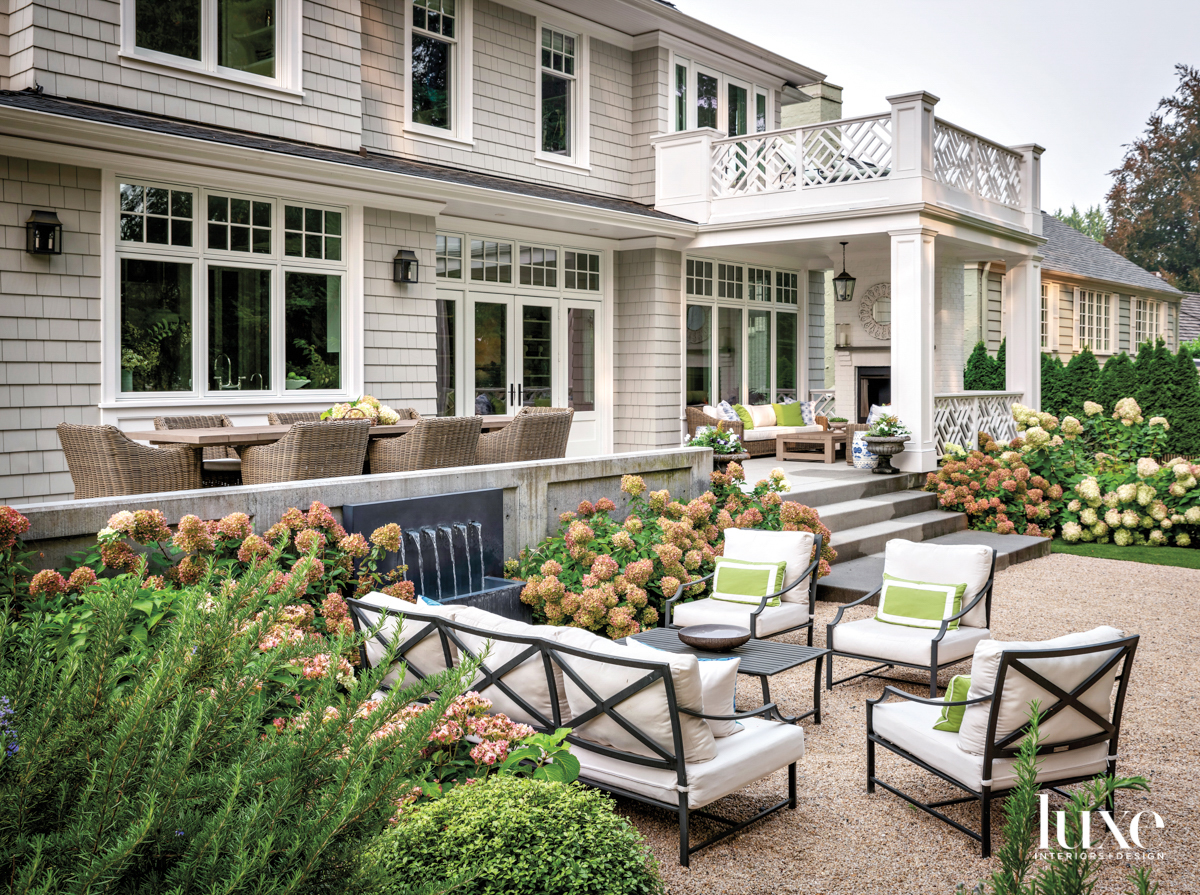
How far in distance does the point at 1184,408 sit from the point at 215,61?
49.5 feet

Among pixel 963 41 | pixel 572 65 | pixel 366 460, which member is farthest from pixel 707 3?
pixel 366 460

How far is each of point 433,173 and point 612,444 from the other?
206 inches

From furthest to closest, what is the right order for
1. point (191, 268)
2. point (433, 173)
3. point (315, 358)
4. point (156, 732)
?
point (433, 173) → point (315, 358) → point (191, 268) → point (156, 732)

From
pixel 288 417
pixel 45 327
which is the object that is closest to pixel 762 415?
pixel 288 417

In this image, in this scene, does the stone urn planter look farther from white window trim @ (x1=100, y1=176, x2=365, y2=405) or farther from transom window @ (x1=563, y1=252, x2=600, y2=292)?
white window trim @ (x1=100, y1=176, x2=365, y2=405)

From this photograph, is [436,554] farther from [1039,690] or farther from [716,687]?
[1039,690]

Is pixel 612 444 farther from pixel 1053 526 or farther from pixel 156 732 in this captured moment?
pixel 156 732

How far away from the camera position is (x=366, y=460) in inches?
295

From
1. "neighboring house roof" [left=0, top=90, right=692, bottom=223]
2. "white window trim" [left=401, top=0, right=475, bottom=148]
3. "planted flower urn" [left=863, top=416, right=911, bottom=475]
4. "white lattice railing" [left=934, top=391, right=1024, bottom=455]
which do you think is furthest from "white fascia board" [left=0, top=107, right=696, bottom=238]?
"white lattice railing" [left=934, top=391, right=1024, bottom=455]

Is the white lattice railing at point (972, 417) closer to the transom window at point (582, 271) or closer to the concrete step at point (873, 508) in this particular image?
the concrete step at point (873, 508)

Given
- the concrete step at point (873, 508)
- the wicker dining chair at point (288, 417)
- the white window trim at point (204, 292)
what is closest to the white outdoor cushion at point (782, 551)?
the concrete step at point (873, 508)

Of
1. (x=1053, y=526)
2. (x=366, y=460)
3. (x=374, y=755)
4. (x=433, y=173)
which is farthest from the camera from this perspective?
(x=1053, y=526)

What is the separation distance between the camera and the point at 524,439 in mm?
7930

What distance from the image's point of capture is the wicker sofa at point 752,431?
14.2m
